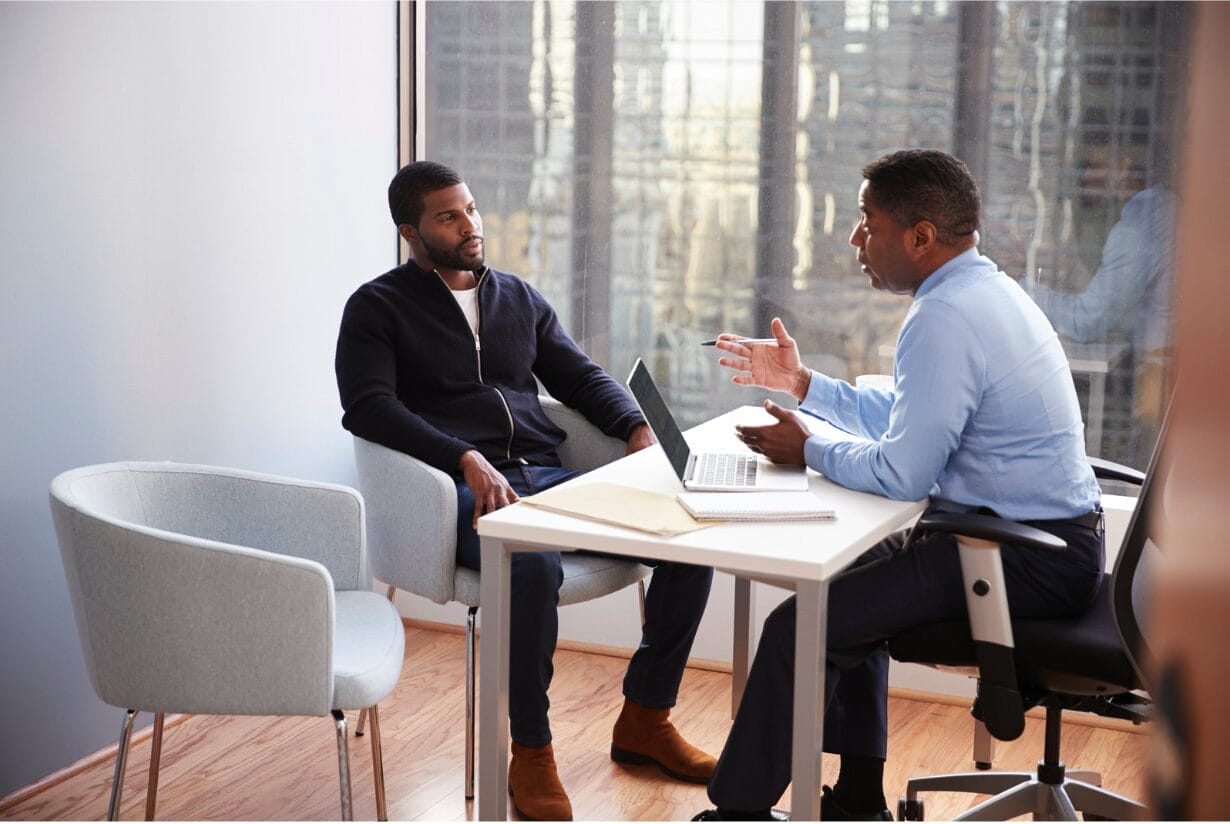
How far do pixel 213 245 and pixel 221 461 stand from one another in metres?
0.52

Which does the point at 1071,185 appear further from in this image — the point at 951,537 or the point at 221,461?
the point at 221,461

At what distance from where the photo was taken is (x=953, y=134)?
10.6ft

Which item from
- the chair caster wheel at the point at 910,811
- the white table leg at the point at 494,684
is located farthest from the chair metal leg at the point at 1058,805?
the white table leg at the point at 494,684

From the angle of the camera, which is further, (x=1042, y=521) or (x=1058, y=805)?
(x=1058, y=805)

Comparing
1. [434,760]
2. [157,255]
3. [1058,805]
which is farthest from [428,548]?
[1058,805]

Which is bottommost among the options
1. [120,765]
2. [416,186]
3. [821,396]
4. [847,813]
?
[847,813]

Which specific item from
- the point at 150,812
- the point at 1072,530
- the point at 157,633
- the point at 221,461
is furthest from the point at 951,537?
the point at 221,461

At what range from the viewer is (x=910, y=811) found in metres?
2.48

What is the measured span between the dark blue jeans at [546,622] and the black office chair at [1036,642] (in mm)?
707

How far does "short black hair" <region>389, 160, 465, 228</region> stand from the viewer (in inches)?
117

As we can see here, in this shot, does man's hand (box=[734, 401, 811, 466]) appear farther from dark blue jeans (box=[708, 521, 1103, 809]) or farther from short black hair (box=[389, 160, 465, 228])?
short black hair (box=[389, 160, 465, 228])

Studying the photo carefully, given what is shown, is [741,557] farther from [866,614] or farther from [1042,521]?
[1042,521]

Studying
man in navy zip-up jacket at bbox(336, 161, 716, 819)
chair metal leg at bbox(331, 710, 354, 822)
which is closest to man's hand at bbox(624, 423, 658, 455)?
man in navy zip-up jacket at bbox(336, 161, 716, 819)

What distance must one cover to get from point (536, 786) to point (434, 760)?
0.40 metres
